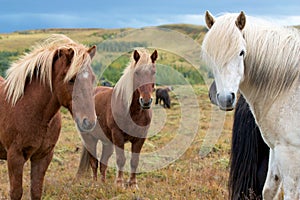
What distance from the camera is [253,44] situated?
3.37m

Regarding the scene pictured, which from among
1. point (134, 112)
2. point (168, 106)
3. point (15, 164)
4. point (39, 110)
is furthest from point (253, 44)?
point (168, 106)

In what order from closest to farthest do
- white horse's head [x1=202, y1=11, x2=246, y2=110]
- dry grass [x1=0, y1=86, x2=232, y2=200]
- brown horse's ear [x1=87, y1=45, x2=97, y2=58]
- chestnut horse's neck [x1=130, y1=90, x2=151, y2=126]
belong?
white horse's head [x1=202, y1=11, x2=246, y2=110], brown horse's ear [x1=87, y1=45, x2=97, y2=58], dry grass [x1=0, y1=86, x2=232, y2=200], chestnut horse's neck [x1=130, y1=90, x2=151, y2=126]

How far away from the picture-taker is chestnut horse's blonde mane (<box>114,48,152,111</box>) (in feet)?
19.3

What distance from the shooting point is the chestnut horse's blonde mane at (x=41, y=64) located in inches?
147

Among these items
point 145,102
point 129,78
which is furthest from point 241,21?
point 129,78

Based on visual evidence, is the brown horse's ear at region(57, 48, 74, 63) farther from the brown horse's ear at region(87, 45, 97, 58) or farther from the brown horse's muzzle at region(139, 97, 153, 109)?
the brown horse's muzzle at region(139, 97, 153, 109)

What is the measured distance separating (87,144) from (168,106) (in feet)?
38.7

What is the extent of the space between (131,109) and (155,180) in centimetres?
122

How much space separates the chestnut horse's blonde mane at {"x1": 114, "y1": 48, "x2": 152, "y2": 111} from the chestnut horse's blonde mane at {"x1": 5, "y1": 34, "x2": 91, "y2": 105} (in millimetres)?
1791

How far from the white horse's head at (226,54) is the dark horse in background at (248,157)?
4.68 ft


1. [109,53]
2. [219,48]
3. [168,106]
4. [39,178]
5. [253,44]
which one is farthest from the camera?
[168,106]

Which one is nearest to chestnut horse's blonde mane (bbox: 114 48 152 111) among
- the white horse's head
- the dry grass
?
the dry grass

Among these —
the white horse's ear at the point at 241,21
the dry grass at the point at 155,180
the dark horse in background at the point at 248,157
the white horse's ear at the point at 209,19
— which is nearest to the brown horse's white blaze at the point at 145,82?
the dry grass at the point at 155,180

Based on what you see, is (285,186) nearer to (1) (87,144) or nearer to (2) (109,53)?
(1) (87,144)
